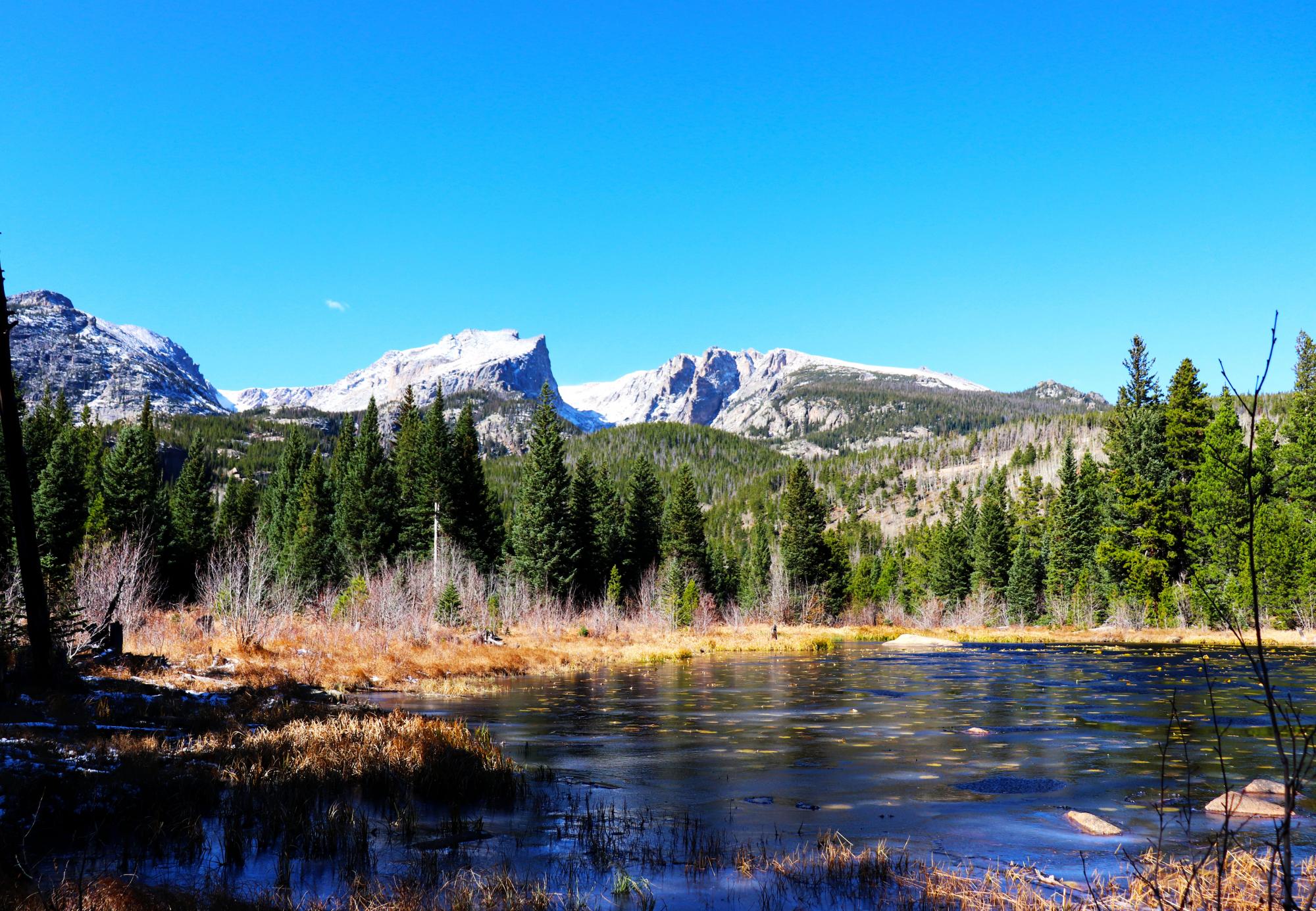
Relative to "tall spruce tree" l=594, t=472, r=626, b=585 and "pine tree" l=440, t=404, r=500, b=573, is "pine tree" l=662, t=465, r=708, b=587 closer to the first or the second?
"tall spruce tree" l=594, t=472, r=626, b=585

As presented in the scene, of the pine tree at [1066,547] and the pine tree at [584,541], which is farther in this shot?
the pine tree at [1066,547]

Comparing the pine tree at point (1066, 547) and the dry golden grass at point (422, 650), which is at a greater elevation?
the pine tree at point (1066, 547)

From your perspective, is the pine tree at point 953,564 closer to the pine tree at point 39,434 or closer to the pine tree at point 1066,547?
the pine tree at point 1066,547

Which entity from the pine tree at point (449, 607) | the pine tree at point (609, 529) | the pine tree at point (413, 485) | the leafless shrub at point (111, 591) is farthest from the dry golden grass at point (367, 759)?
the pine tree at point (609, 529)

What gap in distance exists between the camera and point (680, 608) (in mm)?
62469

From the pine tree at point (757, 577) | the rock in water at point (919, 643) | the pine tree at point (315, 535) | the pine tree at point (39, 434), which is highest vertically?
the pine tree at point (39, 434)

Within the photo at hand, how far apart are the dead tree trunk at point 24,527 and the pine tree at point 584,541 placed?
167 feet

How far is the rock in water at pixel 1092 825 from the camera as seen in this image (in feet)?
32.0

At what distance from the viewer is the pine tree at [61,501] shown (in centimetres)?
6097

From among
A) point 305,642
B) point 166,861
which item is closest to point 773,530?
point 305,642

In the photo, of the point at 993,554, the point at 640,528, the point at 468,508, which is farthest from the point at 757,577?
the point at 468,508

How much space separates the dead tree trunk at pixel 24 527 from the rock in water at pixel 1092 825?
60.6 feet

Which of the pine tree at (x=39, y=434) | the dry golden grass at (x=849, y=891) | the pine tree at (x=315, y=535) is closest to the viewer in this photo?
the dry golden grass at (x=849, y=891)

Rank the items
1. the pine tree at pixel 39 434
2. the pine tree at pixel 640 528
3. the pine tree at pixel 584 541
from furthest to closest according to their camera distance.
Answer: the pine tree at pixel 640 528 → the pine tree at pixel 584 541 → the pine tree at pixel 39 434
